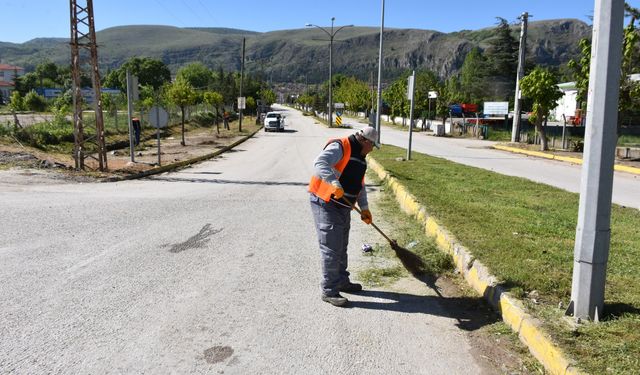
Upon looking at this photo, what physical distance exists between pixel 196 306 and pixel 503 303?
8.65ft

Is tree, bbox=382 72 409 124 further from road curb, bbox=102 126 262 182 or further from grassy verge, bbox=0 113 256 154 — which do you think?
road curb, bbox=102 126 262 182

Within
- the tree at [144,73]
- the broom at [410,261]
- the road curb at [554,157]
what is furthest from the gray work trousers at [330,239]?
the tree at [144,73]

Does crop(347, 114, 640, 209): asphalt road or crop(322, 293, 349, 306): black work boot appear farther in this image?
crop(347, 114, 640, 209): asphalt road

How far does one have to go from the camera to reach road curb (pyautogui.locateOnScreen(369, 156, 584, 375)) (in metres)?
3.44

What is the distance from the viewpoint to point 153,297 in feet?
15.8

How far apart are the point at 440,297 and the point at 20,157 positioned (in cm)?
1483

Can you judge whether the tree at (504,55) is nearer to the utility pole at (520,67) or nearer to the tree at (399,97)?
the tree at (399,97)

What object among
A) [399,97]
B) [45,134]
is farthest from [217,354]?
[399,97]

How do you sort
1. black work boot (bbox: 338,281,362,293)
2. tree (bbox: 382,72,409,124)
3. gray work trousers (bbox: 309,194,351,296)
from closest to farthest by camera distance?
gray work trousers (bbox: 309,194,351,296)
black work boot (bbox: 338,281,362,293)
tree (bbox: 382,72,409,124)

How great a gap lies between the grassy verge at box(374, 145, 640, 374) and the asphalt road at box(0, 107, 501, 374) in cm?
66

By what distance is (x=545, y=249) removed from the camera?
233 inches

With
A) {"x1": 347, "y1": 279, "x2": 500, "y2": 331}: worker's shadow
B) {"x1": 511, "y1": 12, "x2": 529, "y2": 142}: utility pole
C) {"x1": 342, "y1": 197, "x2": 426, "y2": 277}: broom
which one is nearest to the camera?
{"x1": 347, "y1": 279, "x2": 500, "y2": 331}: worker's shadow

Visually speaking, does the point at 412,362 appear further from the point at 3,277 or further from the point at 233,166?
the point at 233,166

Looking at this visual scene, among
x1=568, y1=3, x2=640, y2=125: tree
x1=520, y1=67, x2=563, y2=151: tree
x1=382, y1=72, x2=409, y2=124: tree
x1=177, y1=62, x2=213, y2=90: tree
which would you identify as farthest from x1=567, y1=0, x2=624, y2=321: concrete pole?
x1=177, y1=62, x2=213, y2=90: tree
